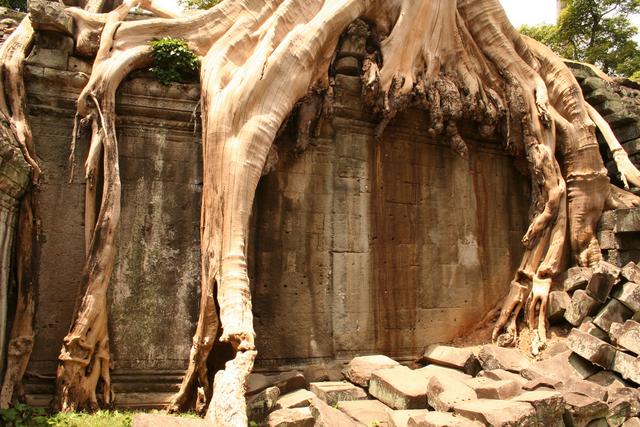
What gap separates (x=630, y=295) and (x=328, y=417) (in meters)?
3.28

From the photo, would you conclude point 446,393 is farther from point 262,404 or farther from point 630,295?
point 630,295

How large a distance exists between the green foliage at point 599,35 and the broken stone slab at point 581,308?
11178mm

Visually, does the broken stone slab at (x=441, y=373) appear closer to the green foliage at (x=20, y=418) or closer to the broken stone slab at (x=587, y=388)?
the broken stone slab at (x=587, y=388)

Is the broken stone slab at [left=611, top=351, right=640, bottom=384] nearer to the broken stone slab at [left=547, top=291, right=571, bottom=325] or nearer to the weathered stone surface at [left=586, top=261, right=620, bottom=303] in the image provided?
the weathered stone surface at [left=586, top=261, right=620, bottom=303]

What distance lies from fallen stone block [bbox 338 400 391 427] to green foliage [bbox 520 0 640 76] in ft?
44.5

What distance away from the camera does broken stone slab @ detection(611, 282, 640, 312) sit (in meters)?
4.79

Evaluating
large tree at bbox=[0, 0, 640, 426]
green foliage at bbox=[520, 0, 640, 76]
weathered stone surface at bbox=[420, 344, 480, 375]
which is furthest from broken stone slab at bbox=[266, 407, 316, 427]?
green foliage at bbox=[520, 0, 640, 76]

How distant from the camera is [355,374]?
4.28 m

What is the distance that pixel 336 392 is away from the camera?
13.2 feet

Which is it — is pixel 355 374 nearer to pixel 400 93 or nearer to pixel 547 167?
pixel 400 93

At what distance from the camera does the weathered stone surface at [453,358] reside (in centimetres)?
469

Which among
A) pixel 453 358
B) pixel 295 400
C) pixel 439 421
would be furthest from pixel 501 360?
pixel 295 400

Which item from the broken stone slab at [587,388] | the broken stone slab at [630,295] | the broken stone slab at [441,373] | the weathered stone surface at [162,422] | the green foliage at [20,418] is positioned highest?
the broken stone slab at [630,295]

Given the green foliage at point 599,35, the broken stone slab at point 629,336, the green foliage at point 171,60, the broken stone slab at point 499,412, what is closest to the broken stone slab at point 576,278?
the broken stone slab at point 629,336
